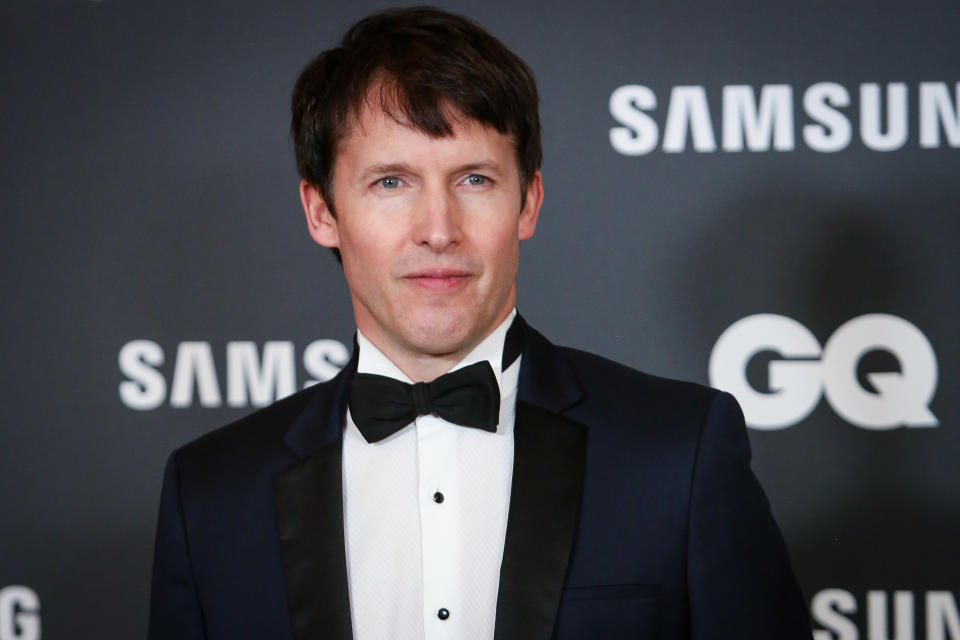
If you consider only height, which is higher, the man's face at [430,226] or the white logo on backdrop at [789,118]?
the white logo on backdrop at [789,118]

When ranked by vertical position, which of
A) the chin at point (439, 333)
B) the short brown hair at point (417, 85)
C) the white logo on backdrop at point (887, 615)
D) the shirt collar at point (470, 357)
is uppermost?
the short brown hair at point (417, 85)

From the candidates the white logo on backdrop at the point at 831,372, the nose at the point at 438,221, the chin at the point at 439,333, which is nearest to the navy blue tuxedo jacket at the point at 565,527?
the chin at the point at 439,333

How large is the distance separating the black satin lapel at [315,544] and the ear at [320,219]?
27cm

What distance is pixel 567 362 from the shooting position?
4.65ft

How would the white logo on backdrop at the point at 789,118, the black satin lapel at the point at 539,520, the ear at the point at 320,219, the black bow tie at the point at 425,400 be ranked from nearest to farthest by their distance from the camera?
the black satin lapel at the point at 539,520 → the black bow tie at the point at 425,400 → the ear at the point at 320,219 → the white logo on backdrop at the point at 789,118

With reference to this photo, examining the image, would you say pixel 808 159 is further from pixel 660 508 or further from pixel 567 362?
pixel 660 508

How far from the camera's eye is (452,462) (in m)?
1.38

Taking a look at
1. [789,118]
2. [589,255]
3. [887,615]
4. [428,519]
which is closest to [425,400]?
[428,519]

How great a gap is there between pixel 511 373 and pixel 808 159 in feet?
2.99

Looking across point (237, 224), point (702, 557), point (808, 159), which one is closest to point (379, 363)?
point (702, 557)

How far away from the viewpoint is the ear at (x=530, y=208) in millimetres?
1431

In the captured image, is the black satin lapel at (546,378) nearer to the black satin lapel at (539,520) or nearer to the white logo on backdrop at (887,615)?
the black satin lapel at (539,520)

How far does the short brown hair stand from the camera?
1329 millimetres

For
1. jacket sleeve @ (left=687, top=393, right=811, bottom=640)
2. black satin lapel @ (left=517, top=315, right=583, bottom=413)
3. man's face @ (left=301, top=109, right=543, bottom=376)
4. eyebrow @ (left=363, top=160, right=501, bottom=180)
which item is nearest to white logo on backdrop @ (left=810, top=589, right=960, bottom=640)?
jacket sleeve @ (left=687, top=393, right=811, bottom=640)
